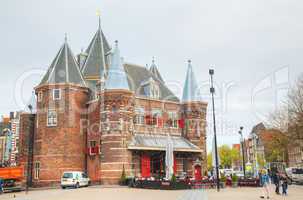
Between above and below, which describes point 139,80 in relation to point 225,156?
above

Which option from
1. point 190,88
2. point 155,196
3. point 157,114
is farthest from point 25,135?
point 155,196

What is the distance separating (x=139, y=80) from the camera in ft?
148

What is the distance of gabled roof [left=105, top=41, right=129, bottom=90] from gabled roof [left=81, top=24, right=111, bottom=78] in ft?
14.6

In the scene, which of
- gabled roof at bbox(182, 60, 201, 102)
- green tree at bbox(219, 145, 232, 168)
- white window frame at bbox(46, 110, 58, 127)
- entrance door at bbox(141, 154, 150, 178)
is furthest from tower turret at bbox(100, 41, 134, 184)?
green tree at bbox(219, 145, 232, 168)

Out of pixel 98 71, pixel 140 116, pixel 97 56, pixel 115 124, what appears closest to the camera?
pixel 115 124

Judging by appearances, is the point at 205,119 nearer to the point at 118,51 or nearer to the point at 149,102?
Answer: the point at 149,102

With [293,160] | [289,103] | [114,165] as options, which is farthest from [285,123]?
[293,160]

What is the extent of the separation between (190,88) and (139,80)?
6.98 meters

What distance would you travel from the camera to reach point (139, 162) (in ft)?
127

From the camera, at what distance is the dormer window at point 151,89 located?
4366 centimetres

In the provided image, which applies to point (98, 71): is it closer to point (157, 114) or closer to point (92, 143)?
point (157, 114)

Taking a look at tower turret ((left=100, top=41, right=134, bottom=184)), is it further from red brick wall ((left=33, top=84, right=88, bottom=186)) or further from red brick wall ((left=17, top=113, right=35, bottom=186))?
red brick wall ((left=17, top=113, right=35, bottom=186))

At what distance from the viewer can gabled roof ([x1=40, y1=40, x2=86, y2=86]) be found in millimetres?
40812

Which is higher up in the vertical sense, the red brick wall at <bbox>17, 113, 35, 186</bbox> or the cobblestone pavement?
the red brick wall at <bbox>17, 113, 35, 186</bbox>
